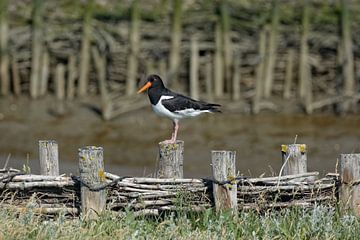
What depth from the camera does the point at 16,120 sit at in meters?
19.4

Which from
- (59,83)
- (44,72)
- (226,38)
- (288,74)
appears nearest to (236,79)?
(226,38)

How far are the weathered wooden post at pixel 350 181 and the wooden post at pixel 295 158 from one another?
42 cm

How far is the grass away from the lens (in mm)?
9344

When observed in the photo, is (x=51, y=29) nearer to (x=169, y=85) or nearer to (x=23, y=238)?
(x=169, y=85)

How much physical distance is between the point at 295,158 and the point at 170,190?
132 centimetres

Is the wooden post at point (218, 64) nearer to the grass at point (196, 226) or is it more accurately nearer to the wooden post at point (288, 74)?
the wooden post at point (288, 74)

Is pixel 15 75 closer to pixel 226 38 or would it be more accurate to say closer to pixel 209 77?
pixel 209 77

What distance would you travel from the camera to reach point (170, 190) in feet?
33.2

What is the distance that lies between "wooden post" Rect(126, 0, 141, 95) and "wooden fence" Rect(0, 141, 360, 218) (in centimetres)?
923

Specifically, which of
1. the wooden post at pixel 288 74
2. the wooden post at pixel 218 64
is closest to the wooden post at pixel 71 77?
the wooden post at pixel 218 64

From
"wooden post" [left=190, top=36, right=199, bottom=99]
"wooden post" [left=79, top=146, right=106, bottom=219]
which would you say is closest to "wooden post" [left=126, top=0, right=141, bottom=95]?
"wooden post" [left=190, top=36, right=199, bottom=99]

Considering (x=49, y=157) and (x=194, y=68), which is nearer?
(x=49, y=157)

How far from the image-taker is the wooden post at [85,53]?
774 inches

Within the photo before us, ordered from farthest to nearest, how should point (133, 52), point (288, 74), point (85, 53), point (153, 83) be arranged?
point (288, 74)
point (85, 53)
point (133, 52)
point (153, 83)
